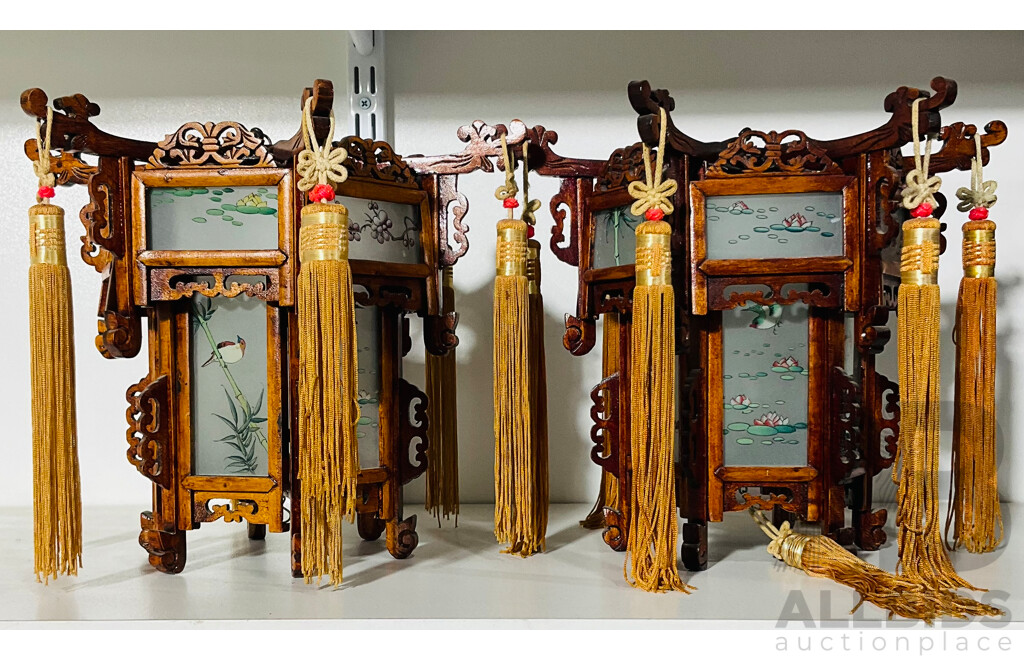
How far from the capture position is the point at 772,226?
138 cm

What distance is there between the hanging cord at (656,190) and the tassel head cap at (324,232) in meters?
0.43

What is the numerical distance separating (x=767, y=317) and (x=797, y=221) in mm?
162

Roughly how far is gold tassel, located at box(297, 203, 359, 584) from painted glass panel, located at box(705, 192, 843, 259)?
584 millimetres

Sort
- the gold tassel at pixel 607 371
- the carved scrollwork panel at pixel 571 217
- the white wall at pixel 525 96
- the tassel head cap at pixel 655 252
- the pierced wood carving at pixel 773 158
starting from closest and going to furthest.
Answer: the tassel head cap at pixel 655 252
the pierced wood carving at pixel 773 158
the carved scrollwork panel at pixel 571 217
the gold tassel at pixel 607 371
the white wall at pixel 525 96

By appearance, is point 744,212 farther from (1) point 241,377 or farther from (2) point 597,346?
(1) point 241,377

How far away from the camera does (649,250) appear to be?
1.29 m

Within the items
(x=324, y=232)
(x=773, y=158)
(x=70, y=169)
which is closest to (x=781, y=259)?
(x=773, y=158)

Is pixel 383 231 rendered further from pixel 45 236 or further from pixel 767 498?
pixel 767 498

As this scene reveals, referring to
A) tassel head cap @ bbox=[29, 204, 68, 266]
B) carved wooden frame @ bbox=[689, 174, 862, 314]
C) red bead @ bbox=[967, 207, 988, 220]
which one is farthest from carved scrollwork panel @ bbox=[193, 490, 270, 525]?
red bead @ bbox=[967, 207, 988, 220]

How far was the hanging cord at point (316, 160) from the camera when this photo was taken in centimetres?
129

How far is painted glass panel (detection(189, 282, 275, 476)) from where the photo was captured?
141 cm

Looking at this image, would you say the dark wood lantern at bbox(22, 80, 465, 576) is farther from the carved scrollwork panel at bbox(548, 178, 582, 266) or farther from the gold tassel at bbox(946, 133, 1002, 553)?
the gold tassel at bbox(946, 133, 1002, 553)

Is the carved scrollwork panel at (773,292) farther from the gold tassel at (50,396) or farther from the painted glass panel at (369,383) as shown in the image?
the gold tassel at (50,396)

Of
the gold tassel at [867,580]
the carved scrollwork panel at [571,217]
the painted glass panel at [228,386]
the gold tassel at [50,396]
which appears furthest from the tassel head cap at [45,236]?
the gold tassel at [867,580]
